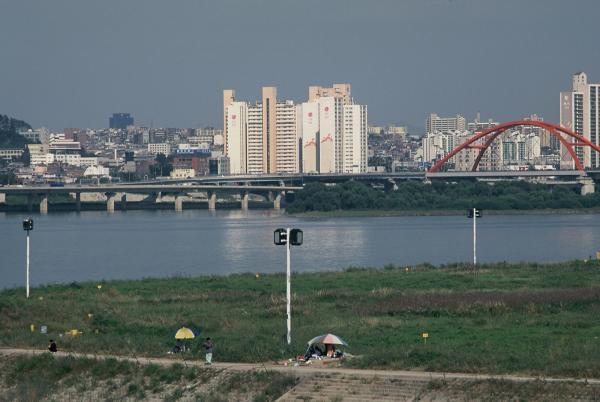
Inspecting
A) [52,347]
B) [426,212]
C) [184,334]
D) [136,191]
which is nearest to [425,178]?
[426,212]

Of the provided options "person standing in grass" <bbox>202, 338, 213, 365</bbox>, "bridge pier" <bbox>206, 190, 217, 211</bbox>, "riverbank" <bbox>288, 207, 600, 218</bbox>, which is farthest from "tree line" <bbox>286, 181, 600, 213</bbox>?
"person standing in grass" <bbox>202, 338, 213, 365</bbox>

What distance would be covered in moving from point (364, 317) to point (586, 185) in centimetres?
8948

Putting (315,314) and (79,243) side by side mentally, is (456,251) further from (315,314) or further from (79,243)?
(315,314)

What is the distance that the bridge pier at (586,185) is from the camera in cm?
11025

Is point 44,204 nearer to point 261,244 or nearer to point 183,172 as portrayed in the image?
point 261,244

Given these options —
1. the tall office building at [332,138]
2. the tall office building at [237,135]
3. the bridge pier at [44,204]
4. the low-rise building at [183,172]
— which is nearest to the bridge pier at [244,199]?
the bridge pier at [44,204]

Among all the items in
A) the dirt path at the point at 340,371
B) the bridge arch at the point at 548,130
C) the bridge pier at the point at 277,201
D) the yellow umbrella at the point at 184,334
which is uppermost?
the bridge arch at the point at 548,130

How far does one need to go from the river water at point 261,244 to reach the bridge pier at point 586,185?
16.9 m

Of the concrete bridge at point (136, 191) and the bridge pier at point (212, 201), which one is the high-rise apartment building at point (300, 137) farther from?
the bridge pier at point (212, 201)

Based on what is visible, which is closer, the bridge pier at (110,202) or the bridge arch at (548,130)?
the bridge arch at (548,130)

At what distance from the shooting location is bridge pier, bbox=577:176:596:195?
11025 centimetres

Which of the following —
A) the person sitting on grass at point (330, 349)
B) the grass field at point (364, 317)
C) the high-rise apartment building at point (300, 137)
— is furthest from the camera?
the high-rise apartment building at point (300, 137)

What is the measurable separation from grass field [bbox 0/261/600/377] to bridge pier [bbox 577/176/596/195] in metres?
76.2

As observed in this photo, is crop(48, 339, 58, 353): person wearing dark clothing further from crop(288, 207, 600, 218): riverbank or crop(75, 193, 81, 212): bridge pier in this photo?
crop(75, 193, 81, 212): bridge pier
